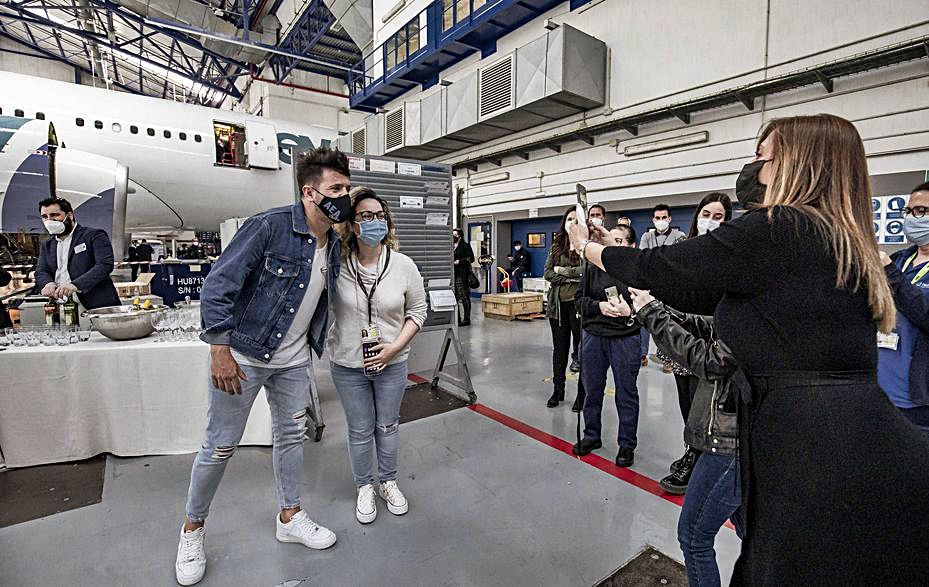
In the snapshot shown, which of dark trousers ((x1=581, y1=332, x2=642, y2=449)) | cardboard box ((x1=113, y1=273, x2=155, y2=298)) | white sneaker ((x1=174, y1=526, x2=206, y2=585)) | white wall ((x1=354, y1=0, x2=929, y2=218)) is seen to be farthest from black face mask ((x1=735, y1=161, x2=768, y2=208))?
cardboard box ((x1=113, y1=273, x2=155, y2=298))

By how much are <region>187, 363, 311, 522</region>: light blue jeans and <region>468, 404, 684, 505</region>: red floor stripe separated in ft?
5.68

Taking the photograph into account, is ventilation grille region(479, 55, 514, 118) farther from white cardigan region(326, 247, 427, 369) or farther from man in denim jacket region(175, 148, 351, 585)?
man in denim jacket region(175, 148, 351, 585)

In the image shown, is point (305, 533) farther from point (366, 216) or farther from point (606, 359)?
point (606, 359)

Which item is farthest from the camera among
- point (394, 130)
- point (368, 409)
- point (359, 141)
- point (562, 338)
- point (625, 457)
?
point (359, 141)

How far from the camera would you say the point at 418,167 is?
405 centimetres

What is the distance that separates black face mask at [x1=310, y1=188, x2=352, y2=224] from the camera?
1793 millimetres

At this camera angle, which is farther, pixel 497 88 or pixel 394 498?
pixel 497 88

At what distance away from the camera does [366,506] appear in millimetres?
2137

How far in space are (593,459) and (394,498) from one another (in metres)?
1.33

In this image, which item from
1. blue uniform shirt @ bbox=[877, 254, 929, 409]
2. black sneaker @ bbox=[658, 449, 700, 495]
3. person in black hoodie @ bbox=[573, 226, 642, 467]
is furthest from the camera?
person in black hoodie @ bbox=[573, 226, 642, 467]

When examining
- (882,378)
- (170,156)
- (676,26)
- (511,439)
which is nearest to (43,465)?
(511,439)

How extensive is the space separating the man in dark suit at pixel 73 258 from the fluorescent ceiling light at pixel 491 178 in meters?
7.79

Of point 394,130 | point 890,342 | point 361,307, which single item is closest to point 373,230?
point 361,307

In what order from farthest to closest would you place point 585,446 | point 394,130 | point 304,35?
1. point 304,35
2. point 394,130
3. point 585,446
